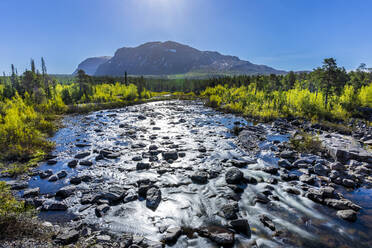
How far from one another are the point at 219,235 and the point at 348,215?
19.0ft

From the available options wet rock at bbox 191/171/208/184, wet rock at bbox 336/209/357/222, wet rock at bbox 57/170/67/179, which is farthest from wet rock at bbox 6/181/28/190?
wet rock at bbox 336/209/357/222

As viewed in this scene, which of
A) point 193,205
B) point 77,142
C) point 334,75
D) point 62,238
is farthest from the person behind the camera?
point 334,75

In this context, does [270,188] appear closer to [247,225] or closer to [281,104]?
[247,225]

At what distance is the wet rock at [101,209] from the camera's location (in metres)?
7.49

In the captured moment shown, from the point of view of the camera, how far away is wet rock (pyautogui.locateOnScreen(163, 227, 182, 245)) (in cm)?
631

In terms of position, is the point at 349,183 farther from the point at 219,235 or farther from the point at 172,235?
the point at 172,235

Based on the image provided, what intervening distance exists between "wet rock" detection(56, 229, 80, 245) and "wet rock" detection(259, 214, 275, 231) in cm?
724

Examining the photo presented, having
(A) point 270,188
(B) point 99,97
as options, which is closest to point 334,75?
(A) point 270,188

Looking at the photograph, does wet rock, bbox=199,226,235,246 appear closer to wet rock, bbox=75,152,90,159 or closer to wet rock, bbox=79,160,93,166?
wet rock, bbox=79,160,93,166

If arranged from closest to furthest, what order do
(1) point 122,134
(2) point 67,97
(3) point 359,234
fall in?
(3) point 359,234, (1) point 122,134, (2) point 67,97

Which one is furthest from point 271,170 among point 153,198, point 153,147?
point 153,147

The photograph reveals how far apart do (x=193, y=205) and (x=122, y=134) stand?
1556 centimetres

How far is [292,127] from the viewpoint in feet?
76.1

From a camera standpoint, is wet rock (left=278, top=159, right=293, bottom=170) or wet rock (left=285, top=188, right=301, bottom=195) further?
wet rock (left=278, top=159, right=293, bottom=170)
